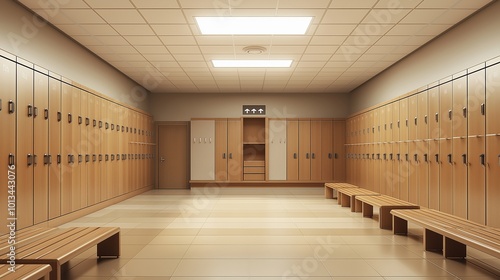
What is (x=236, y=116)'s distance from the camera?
1110 centimetres

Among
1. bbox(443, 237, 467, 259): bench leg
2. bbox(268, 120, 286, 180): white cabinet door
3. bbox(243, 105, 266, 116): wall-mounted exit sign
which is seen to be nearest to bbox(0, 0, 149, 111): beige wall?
bbox(243, 105, 266, 116): wall-mounted exit sign

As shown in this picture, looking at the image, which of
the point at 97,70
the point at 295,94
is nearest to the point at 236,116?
the point at 295,94

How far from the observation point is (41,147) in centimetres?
492

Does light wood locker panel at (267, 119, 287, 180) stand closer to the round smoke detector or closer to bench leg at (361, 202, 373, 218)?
the round smoke detector

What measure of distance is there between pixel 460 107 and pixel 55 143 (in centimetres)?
566

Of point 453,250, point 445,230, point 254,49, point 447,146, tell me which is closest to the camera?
point 445,230

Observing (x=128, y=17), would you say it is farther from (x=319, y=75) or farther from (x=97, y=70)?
(x=319, y=75)

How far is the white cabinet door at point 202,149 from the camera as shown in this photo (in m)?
10.7

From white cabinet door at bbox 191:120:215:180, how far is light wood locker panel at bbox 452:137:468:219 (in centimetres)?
683

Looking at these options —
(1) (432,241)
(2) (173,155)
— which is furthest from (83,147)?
(1) (432,241)

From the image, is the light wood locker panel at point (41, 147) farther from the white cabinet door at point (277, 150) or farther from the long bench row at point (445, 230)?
the white cabinet door at point (277, 150)

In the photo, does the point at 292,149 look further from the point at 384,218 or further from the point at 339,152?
the point at 384,218

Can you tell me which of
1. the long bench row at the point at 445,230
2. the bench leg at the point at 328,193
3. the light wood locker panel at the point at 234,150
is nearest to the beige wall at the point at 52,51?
the light wood locker panel at the point at 234,150

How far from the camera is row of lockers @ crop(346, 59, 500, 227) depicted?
4352mm
